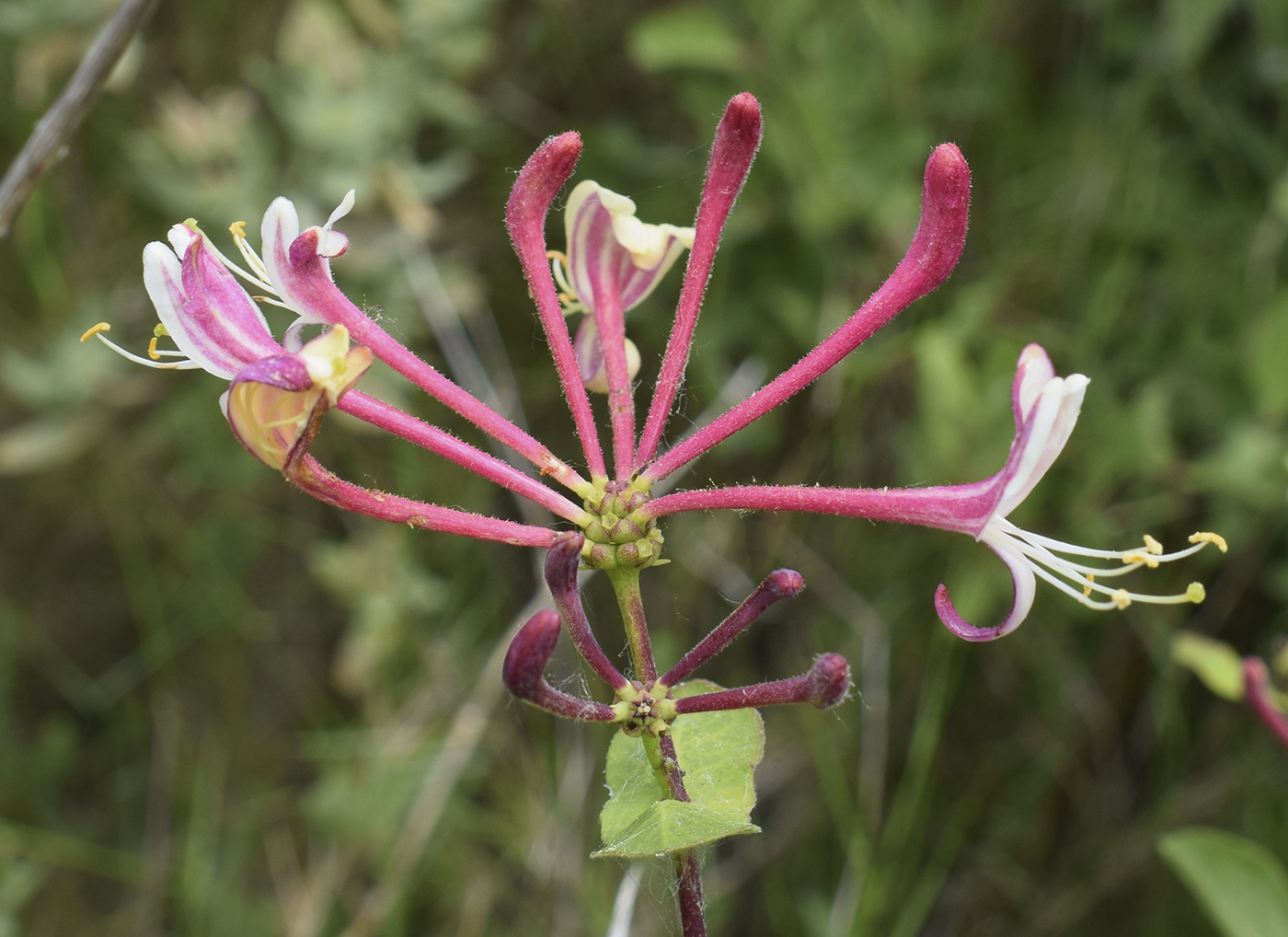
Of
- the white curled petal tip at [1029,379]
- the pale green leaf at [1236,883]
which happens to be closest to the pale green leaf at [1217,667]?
the pale green leaf at [1236,883]

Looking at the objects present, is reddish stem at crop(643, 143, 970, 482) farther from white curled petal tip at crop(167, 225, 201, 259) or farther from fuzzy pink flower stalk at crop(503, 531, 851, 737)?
white curled petal tip at crop(167, 225, 201, 259)

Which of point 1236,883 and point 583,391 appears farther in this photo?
point 1236,883

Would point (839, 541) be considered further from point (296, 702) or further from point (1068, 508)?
point (296, 702)

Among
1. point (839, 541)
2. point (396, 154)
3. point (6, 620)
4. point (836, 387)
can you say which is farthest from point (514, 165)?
point (6, 620)

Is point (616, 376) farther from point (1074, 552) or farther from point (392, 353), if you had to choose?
point (1074, 552)

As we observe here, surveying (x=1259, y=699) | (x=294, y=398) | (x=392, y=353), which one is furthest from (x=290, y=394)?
(x=1259, y=699)

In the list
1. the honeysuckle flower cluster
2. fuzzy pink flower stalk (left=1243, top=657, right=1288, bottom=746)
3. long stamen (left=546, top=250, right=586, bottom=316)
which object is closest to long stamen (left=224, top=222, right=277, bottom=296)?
the honeysuckle flower cluster
